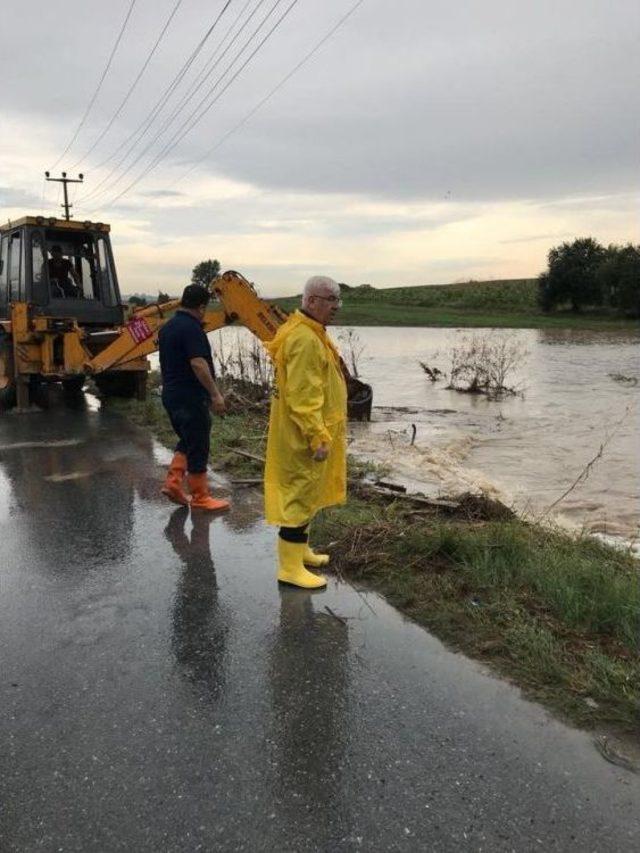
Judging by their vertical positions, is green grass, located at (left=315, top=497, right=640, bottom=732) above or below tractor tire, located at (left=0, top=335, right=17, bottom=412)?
below

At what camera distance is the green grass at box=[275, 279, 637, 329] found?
61841 millimetres

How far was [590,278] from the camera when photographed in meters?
68.4

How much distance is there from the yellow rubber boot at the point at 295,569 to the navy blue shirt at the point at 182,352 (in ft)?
7.25

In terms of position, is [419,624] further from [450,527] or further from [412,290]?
[412,290]

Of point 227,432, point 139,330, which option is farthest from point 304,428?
point 139,330

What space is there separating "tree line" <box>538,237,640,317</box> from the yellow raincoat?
63.8 meters

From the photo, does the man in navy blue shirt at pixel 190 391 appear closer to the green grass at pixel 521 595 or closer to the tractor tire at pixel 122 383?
the green grass at pixel 521 595

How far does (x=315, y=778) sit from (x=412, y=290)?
96.3 metres

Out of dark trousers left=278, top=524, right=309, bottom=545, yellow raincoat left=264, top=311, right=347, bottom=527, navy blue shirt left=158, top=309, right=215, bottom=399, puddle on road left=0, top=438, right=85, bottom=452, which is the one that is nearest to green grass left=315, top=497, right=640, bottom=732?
dark trousers left=278, top=524, right=309, bottom=545

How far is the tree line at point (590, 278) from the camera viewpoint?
2532 inches

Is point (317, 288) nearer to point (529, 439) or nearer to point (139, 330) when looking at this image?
point (139, 330)

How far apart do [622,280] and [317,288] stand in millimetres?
66949

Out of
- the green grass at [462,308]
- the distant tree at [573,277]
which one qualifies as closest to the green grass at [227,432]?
the green grass at [462,308]

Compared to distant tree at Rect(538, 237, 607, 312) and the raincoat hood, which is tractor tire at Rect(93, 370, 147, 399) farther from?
distant tree at Rect(538, 237, 607, 312)
